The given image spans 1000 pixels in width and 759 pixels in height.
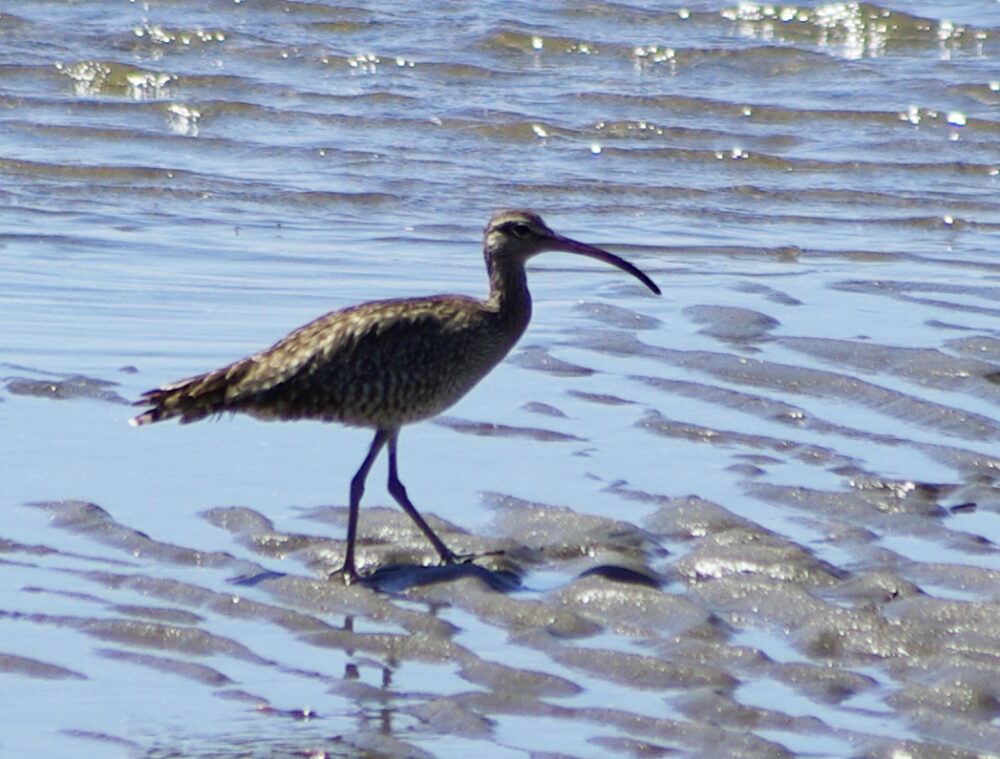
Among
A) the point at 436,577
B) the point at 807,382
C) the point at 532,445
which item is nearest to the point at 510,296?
the point at 532,445

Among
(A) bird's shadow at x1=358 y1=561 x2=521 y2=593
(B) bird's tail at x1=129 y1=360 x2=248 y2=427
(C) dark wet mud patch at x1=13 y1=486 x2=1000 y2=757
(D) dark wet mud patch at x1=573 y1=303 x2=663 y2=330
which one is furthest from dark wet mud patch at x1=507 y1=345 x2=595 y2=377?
(A) bird's shadow at x1=358 y1=561 x2=521 y2=593

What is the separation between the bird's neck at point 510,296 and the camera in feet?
20.8

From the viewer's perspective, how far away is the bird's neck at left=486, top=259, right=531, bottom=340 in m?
6.34

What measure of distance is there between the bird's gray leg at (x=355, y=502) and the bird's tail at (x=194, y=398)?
A: 409 millimetres

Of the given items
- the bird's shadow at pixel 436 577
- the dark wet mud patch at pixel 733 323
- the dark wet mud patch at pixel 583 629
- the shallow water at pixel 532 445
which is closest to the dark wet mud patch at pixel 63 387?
the shallow water at pixel 532 445

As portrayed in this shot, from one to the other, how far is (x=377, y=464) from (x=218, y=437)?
0.51m

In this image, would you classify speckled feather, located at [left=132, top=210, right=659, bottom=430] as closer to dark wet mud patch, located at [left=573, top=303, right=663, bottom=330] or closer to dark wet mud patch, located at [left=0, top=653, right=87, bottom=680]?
dark wet mud patch, located at [left=0, top=653, right=87, bottom=680]

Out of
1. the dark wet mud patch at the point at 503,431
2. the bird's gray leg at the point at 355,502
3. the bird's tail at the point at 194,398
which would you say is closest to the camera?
the bird's gray leg at the point at 355,502

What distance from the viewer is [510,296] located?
21.0 ft

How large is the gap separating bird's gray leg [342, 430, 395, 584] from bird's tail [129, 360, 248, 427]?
1.34 ft

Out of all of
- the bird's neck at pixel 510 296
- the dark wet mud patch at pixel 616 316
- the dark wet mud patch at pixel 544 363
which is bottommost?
the dark wet mud patch at pixel 544 363

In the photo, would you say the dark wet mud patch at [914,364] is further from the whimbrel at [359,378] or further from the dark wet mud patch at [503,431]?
the whimbrel at [359,378]

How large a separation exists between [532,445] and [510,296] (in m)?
0.56

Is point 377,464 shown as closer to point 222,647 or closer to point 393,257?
point 222,647
